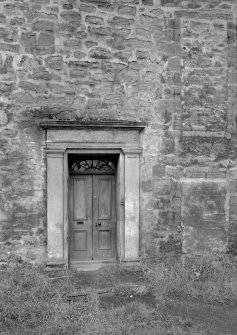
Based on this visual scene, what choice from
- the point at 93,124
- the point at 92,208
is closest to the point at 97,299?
the point at 92,208

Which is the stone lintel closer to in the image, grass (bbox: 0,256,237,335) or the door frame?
the door frame

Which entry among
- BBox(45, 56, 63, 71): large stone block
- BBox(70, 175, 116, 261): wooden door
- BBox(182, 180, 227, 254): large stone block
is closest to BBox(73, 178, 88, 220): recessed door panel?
BBox(70, 175, 116, 261): wooden door

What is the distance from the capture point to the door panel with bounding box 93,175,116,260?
6.63 metres

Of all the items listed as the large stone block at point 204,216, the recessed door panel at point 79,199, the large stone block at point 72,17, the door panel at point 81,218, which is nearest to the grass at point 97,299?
the large stone block at point 204,216

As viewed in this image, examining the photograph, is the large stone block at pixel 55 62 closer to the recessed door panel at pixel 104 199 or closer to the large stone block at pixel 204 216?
the recessed door panel at pixel 104 199

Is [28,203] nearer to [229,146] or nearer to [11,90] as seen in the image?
[11,90]

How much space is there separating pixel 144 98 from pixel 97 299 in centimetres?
349

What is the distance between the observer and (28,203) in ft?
19.9

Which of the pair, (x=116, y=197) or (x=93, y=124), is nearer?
(x=93, y=124)

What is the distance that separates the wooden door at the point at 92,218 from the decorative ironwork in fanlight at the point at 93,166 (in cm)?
11

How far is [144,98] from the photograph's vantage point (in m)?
6.40

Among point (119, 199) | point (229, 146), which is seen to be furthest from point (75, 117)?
point (229, 146)

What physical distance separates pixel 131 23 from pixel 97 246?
4120 mm

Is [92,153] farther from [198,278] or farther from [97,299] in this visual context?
[198,278]
